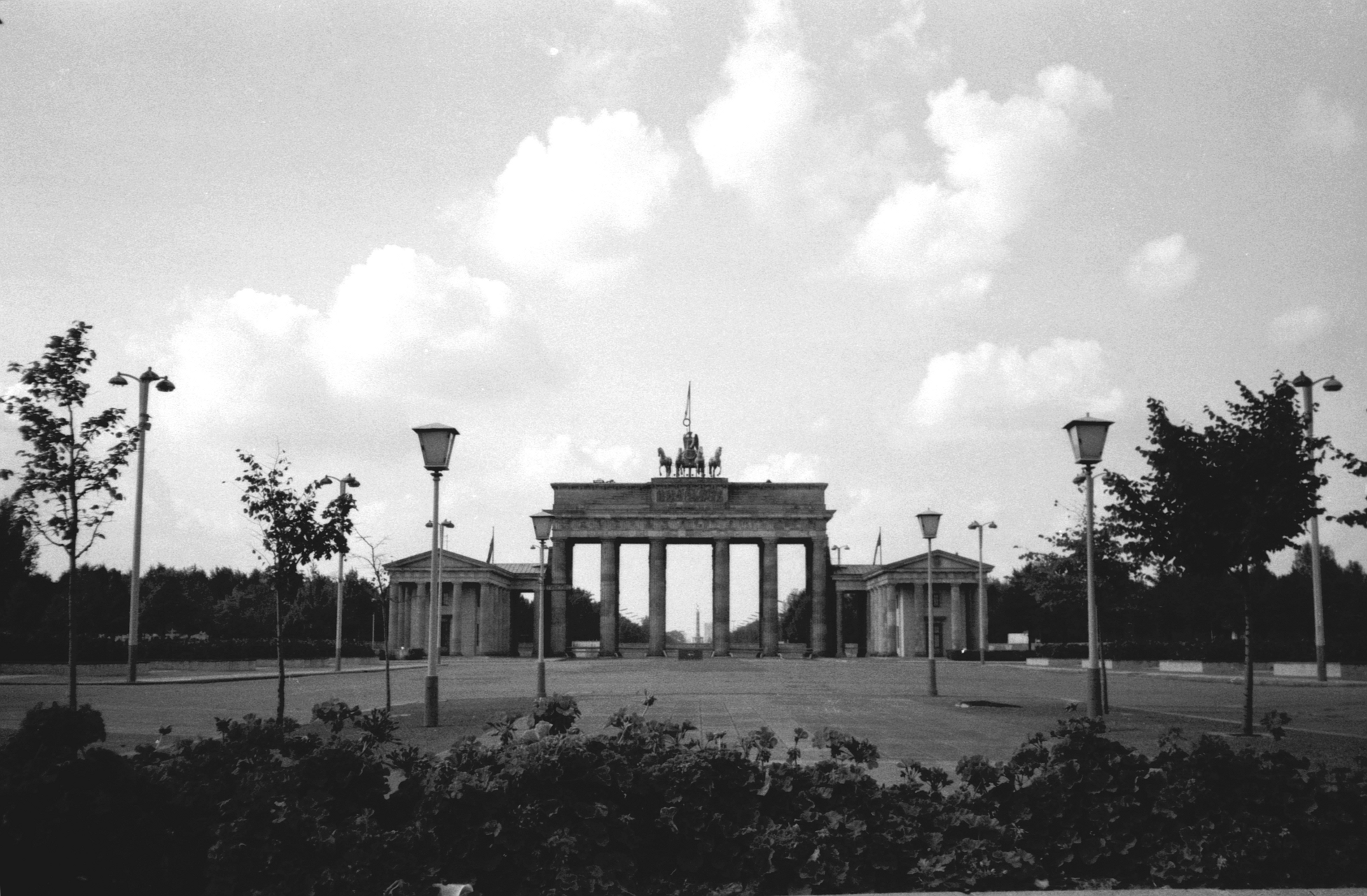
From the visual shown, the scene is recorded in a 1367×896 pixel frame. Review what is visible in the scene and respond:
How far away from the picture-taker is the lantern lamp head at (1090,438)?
69.6 feet

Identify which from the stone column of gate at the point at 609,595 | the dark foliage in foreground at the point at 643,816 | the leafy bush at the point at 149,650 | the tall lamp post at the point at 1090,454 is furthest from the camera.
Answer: the stone column of gate at the point at 609,595

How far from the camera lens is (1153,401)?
20.6m

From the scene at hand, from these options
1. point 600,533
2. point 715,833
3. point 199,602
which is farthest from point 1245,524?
point 199,602

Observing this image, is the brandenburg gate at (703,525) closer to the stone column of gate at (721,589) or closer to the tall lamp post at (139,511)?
the stone column of gate at (721,589)

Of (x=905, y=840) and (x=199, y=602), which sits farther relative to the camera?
(x=199, y=602)

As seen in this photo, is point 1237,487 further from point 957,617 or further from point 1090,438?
point 957,617

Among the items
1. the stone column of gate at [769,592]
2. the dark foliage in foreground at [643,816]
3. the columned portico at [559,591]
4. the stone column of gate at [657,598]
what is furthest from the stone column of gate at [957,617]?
the dark foliage in foreground at [643,816]

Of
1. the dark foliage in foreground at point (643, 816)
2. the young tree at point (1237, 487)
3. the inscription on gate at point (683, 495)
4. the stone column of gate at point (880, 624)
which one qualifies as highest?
the inscription on gate at point (683, 495)

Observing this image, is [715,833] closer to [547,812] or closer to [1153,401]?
[547,812]

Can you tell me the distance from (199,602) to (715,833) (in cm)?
11627

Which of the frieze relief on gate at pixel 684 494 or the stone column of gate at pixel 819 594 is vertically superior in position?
the frieze relief on gate at pixel 684 494

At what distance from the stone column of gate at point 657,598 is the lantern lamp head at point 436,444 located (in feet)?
254

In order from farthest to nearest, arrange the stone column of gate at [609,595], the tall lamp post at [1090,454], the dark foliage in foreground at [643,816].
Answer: the stone column of gate at [609,595], the tall lamp post at [1090,454], the dark foliage in foreground at [643,816]

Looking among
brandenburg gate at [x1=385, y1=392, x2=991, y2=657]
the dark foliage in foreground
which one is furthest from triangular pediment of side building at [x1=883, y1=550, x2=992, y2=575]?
the dark foliage in foreground
